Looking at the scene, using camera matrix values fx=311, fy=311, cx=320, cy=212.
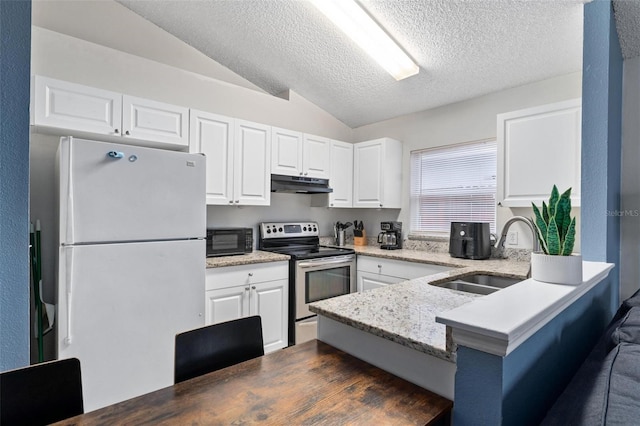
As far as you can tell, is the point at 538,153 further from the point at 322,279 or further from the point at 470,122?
the point at 322,279

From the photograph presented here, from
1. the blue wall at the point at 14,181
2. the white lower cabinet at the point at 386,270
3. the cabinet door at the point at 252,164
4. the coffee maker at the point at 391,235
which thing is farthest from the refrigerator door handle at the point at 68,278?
the coffee maker at the point at 391,235

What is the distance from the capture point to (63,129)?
2.02 m

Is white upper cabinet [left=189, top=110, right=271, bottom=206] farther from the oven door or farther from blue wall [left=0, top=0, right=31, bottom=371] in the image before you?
blue wall [left=0, top=0, right=31, bottom=371]

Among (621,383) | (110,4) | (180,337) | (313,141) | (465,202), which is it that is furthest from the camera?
(313,141)

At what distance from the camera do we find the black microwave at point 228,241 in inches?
104

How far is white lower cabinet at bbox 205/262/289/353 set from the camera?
2.38 metres

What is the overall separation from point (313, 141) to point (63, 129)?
206 cm

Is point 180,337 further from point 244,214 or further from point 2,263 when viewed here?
point 244,214

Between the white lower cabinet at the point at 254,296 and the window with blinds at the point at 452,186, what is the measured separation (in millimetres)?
1646

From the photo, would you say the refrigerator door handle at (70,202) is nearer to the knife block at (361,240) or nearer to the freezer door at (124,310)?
the freezer door at (124,310)

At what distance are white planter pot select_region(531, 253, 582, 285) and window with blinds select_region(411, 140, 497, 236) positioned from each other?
196 centimetres

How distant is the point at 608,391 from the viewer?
0.79m

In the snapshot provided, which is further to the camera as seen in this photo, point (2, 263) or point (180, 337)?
point (2, 263)

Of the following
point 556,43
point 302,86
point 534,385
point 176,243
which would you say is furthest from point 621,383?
point 302,86
